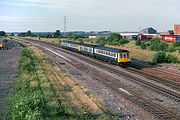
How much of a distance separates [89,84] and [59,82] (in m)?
3.14

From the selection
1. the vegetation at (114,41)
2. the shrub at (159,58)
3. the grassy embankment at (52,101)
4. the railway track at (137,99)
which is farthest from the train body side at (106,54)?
the vegetation at (114,41)

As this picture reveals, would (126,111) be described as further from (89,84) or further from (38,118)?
(89,84)

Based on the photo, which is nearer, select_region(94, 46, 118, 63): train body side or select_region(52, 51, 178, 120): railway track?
select_region(52, 51, 178, 120): railway track

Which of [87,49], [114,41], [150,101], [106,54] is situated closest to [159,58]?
[106,54]

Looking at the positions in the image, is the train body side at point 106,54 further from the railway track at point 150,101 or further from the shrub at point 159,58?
the railway track at point 150,101

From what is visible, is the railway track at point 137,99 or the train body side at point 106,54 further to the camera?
the train body side at point 106,54

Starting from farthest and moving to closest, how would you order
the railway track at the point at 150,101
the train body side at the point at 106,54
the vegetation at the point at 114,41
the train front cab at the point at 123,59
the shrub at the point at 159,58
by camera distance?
the vegetation at the point at 114,41 < the shrub at the point at 159,58 < the train body side at the point at 106,54 < the train front cab at the point at 123,59 < the railway track at the point at 150,101

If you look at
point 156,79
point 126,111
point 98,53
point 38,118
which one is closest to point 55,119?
point 38,118

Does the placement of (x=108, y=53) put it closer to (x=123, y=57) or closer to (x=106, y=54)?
(x=106, y=54)

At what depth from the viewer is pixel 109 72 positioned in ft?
118

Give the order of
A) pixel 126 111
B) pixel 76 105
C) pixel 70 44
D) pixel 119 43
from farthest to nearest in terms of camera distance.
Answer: pixel 119 43
pixel 70 44
pixel 76 105
pixel 126 111

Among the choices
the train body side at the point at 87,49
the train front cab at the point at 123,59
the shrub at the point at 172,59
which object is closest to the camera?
the train front cab at the point at 123,59

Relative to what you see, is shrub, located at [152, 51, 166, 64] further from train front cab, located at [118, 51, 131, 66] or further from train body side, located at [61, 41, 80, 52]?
train body side, located at [61, 41, 80, 52]

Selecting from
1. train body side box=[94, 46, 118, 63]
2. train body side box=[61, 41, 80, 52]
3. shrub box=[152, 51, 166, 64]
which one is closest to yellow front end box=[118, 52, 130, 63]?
train body side box=[94, 46, 118, 63]
